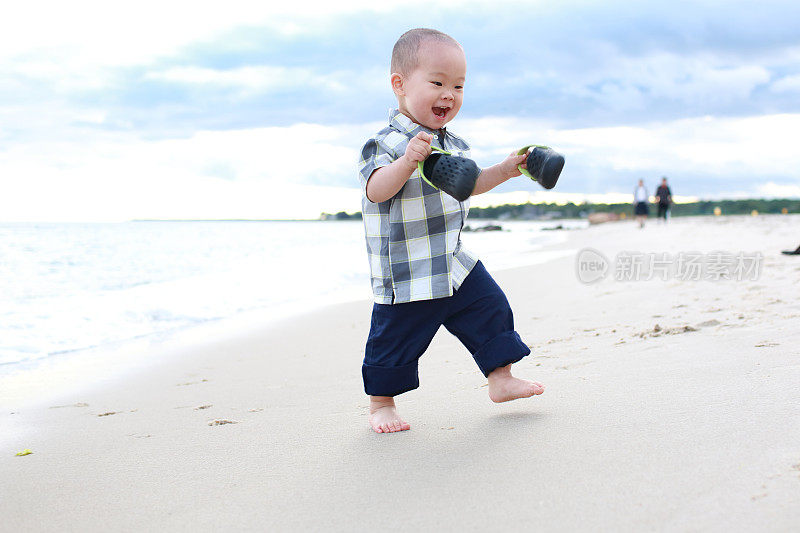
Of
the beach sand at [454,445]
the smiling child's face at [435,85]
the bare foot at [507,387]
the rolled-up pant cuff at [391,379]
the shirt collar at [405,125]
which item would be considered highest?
the smiling child's face at [435,85]

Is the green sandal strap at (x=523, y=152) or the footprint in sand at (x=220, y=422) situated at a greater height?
the green sandal strap at (x=523, y=152)

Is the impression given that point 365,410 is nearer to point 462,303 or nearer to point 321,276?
point 462,303

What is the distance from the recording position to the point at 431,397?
2.73 meters

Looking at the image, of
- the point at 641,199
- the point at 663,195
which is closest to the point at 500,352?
the point at 641,199

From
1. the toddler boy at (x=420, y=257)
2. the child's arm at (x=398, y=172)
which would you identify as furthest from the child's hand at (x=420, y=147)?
the toddler boy at (x=420, y=257)

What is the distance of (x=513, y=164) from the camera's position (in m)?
2.08

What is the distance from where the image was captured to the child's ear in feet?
7.54

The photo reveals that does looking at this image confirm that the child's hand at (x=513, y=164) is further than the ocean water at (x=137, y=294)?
No

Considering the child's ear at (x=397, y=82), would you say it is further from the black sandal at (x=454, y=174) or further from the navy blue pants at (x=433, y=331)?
the navy blue pants at (x=433, y=331)

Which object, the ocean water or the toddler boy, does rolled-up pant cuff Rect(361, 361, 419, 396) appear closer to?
the toddler boy

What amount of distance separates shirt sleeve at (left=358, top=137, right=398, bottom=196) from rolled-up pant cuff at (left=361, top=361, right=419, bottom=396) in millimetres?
619

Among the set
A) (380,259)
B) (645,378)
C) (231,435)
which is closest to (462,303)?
(380,259)

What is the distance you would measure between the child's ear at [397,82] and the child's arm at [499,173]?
430 mm

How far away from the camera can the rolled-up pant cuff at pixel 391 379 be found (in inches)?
92.1
